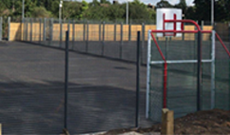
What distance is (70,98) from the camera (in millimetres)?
11195

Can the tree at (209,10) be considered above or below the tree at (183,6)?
below

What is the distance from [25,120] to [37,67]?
11.0m

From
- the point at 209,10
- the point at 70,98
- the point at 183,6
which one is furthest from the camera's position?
the point at 183,6

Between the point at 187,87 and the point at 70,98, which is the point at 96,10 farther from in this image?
the point at 187,87

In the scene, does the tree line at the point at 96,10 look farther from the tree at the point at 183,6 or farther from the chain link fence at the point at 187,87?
the chain link fence at the point at 187,87

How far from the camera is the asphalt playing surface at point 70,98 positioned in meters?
8.30

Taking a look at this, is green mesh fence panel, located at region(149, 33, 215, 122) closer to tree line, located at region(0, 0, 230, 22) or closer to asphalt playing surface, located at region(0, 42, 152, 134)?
asphalt playing surface, located at region(0, 42, 152, 134)

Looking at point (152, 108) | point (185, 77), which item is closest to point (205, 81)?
point (185, 77)

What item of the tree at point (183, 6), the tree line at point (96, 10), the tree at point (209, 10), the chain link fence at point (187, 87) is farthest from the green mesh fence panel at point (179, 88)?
the tree at point (183, 6)

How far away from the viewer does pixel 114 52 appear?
24438 mm

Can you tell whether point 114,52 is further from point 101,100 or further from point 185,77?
point 185,77

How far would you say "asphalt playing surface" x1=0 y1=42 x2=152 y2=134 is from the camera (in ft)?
27.2

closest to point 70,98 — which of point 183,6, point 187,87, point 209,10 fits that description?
point 187,87

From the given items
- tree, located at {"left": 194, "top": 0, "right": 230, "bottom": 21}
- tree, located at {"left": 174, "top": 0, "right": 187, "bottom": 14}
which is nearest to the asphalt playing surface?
tree, located at {"left": 194, "top": 0, "right": 230, "bottom": 21}
